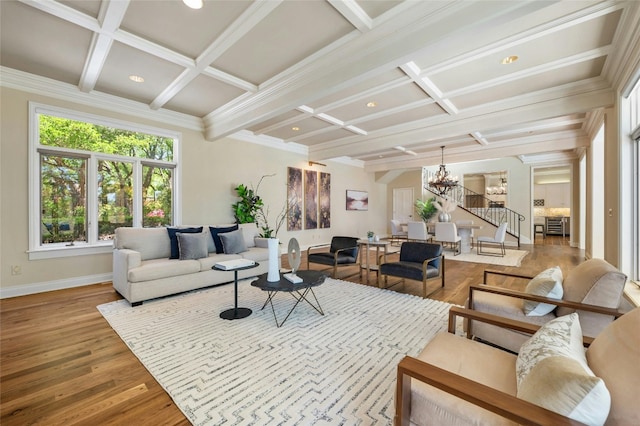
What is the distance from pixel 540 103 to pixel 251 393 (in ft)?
18.0

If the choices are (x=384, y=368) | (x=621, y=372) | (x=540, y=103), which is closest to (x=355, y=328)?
(x=384, y=368)

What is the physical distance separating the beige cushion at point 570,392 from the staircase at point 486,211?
30.3 ft

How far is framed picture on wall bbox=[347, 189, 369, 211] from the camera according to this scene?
9531mm

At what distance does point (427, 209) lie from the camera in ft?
33.1

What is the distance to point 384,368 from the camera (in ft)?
6.72

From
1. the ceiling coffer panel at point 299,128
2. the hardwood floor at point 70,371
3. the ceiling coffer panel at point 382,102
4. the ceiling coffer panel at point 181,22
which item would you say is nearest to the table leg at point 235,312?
the hardwood floor at point 70,371

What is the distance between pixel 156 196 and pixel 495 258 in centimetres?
775

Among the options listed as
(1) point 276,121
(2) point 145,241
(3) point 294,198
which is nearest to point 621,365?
(2) point 145,241

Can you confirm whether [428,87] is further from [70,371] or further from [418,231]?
[70,371]

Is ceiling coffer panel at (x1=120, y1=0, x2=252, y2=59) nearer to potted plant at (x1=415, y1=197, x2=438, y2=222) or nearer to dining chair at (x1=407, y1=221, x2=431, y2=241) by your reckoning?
dining chair at (x1=407, y1=221, x2=431, y2=241)

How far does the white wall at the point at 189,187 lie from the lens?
12.1 feet

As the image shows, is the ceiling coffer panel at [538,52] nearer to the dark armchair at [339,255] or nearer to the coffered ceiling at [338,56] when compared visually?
the coffered ceiling at [338,56]

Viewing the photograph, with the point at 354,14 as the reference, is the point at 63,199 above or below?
below

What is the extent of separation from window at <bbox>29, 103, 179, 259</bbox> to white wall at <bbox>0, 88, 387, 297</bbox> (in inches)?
5.0
